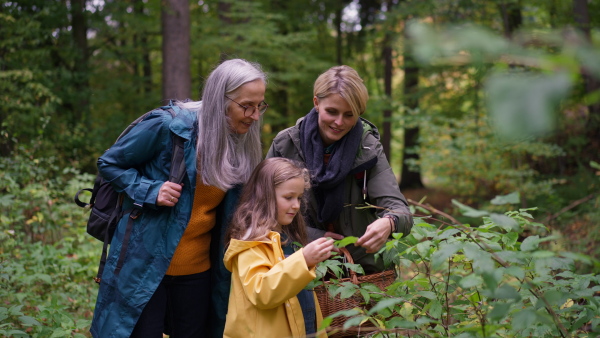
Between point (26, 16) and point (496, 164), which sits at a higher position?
point (26, 16)

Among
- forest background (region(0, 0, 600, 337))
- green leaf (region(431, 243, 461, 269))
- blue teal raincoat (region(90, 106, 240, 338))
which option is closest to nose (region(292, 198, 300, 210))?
blue teal raincoat (region(90, 106, 240, 338))

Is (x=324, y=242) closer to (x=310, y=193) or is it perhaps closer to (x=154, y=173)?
(x=310, y=193)

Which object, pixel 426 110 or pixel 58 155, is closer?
pixel 58 155

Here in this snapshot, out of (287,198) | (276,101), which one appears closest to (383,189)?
(287,198)

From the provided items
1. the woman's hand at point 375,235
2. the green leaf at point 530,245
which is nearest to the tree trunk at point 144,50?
the woman's hand at point 375,235

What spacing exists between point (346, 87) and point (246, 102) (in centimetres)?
51

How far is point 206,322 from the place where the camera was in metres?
3.01

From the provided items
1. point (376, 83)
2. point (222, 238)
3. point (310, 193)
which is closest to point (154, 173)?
point (222, 238)

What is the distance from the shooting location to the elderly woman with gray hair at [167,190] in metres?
2.62

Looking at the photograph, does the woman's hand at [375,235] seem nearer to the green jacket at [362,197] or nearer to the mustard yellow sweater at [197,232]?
the green jacket at [362,197]

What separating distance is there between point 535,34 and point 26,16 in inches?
389

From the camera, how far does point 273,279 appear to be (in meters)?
2.30

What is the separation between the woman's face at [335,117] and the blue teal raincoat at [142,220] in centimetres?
68

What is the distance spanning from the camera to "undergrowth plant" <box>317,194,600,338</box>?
1.57 m
